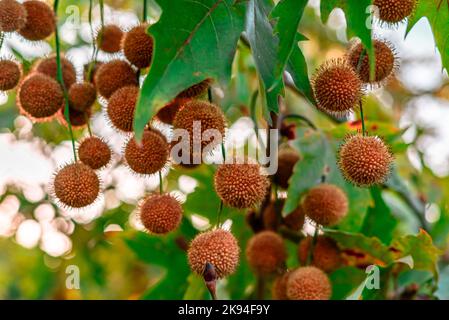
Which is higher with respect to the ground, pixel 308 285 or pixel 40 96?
pixel 40 96

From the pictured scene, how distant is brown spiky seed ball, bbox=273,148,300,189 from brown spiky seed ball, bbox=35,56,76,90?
2.12 ft

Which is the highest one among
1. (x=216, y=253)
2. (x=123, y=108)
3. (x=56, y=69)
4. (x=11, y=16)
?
(x=11, y=16)

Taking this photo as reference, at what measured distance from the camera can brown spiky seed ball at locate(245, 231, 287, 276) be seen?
1.94m

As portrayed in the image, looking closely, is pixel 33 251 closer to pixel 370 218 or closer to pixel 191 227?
pixel 191 227

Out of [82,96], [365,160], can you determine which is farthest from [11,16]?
[365,160]

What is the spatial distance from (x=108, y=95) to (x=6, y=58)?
285mm

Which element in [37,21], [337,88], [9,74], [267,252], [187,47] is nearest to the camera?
[187,47]

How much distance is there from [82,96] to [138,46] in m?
0.24

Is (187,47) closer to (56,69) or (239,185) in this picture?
(239,185)

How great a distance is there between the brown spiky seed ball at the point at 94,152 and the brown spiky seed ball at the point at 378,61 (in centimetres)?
61

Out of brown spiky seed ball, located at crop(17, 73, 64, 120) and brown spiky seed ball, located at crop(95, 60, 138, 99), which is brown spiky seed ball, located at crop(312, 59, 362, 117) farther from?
brown spiky seed ball, located at crop(17, 73, 64, 120)

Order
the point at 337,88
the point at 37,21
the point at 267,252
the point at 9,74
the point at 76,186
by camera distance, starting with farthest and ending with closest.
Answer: the point at 267,252 < the point at 37,21 < the point at 9,74 < the point at 76,186 < the point at 337,88

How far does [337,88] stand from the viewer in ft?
4.68

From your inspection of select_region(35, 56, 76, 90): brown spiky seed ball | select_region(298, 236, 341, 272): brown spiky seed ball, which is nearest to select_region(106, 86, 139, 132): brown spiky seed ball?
select_region(35, 56, 76, 90): brown spiky seed ball
